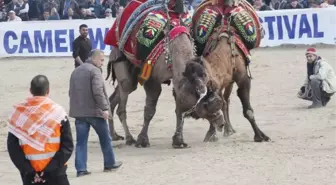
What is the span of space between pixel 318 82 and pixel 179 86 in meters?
4.29

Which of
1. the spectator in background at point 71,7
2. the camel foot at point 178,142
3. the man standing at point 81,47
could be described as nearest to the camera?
the camel foot at point 178,142

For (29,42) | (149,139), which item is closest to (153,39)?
(149,139)

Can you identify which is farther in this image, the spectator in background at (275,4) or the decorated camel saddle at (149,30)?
the spectator in background at (275,4)

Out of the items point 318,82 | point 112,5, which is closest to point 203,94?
point 318,82

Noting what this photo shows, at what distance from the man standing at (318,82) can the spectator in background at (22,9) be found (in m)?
13.0

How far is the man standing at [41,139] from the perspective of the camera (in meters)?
→ 7.51

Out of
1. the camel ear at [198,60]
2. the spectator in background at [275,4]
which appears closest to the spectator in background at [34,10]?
the spectator in background at [275,4]

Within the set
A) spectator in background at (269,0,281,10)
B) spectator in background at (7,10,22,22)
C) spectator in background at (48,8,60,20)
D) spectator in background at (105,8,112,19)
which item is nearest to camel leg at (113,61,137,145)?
spectator in background at (105,8,112,19)

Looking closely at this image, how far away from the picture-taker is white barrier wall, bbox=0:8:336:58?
2317 centimetres

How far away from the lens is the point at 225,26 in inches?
520

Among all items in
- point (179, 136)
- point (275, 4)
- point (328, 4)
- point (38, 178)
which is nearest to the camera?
point (38, 178)

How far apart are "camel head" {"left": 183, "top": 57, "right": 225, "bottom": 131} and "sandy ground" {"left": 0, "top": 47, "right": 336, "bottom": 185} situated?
51cm

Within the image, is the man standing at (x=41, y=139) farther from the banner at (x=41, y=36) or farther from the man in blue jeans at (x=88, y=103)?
the banner at (x=41, y=36)

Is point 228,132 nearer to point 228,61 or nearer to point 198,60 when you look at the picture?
point 228,61
